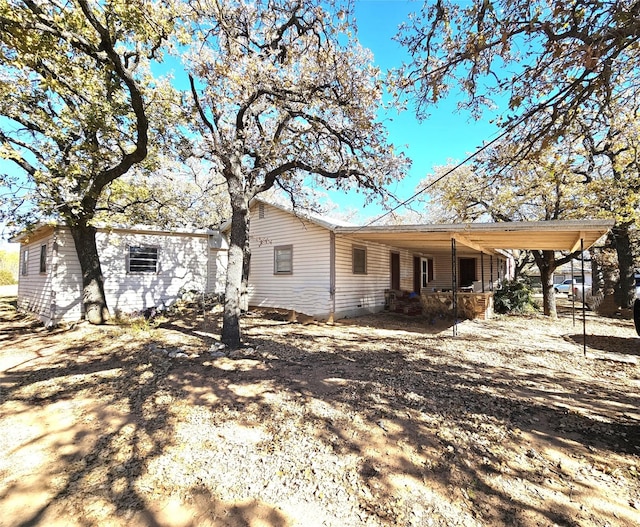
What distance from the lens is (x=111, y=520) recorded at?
217 centimetres

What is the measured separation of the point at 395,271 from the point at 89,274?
35.1 feet

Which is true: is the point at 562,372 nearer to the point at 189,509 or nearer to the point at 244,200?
the point at 189,509

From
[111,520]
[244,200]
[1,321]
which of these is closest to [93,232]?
[1,321]

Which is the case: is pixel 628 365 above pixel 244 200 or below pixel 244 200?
below

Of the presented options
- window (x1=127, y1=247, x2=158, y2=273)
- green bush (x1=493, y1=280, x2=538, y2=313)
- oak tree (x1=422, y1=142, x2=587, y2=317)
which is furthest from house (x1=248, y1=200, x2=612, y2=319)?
window (x1=127, y1=247, x2=158, y2=273)

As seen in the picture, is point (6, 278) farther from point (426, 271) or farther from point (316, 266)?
point (426, 271)

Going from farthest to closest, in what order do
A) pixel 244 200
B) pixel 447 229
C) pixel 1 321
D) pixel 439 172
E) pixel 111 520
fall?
pixel 439 172 < pixel 1 321 < pixel 447 229 < pixel 244 200 < pixel 111 520

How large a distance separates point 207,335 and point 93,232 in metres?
4.85

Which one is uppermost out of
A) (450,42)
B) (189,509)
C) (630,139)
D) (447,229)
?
(630,139)

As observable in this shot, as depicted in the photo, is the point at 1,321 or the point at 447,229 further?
the point at 1,321

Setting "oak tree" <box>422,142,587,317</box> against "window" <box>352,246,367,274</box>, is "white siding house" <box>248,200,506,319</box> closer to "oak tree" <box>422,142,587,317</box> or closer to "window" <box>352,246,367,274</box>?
"window" <box>352,246,367,274</box>

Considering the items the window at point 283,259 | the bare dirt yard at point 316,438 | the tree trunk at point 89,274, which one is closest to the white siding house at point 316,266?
the window at point 283,259

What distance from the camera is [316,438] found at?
10.5 feet

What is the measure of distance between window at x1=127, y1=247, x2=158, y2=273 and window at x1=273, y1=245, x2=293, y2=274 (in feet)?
13.3
